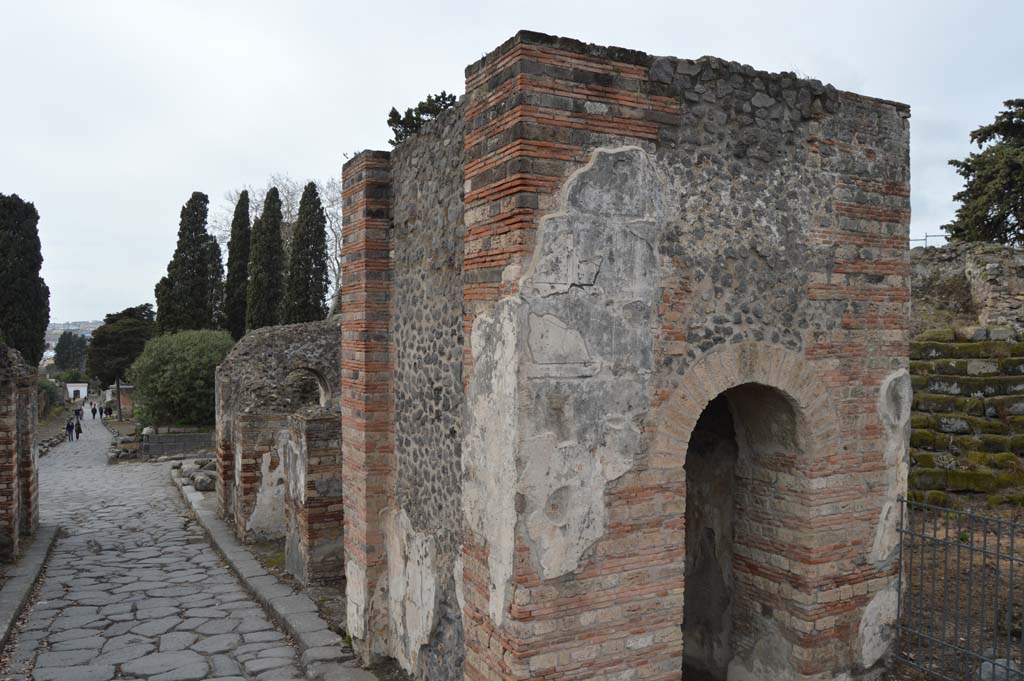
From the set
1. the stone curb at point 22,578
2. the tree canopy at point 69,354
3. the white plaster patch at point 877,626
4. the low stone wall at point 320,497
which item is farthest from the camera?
the tree canopy at point 69,354

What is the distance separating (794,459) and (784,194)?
1.65 m

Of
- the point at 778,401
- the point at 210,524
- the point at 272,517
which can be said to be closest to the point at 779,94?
the point at 778,401

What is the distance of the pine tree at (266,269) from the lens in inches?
1069

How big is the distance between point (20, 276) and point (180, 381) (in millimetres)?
9180

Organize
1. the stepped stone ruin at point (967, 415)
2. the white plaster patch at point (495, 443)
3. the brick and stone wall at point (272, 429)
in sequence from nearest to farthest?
the white plaster patch at point (495, 443) → the brick and stone wall at point (272, 429) → the stepped stone ruin at point (967, 415)

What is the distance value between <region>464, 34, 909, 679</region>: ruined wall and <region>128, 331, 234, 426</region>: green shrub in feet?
66.5

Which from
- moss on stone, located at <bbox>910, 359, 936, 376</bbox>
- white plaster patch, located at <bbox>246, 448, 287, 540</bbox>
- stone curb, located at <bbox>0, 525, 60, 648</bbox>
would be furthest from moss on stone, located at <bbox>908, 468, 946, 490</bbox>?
stone curb, located at <bbox>0, 525, 60, 648</bbox>

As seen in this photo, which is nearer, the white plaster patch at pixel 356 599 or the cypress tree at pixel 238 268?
the white plaster patch at pixel 356 599

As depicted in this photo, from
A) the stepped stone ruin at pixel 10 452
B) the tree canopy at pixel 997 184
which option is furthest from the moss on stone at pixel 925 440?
the tree canopy at pixel 997 184

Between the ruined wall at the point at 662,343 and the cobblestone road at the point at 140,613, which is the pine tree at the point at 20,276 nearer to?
the cobblestone road at the point at 140,613

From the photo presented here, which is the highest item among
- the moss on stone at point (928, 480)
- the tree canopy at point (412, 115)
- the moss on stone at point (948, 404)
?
the tree canopy at point (412, 115)

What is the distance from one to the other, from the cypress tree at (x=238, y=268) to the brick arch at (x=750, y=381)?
27.5 metres

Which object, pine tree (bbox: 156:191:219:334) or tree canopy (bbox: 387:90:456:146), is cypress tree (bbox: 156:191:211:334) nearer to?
pine tree (bbox: 156:191:219:334)

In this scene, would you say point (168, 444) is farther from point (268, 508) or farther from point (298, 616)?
point (298, 616)
